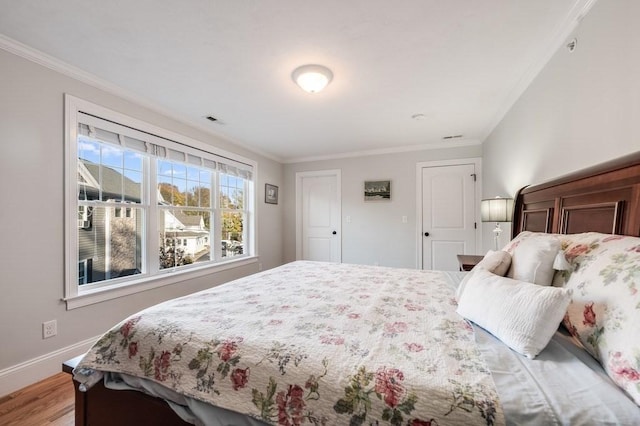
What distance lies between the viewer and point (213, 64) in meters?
2.01

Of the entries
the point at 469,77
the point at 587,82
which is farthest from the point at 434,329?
the point at 469,77

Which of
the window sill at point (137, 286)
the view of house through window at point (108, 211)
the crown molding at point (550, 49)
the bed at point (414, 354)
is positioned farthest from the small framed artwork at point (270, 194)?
the crown molding at point (550, 49)

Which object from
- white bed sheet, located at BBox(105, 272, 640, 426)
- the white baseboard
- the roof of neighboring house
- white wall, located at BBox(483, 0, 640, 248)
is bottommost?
the white baseboard

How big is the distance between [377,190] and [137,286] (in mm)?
3493

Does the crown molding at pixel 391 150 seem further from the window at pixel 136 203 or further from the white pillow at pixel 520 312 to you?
the white pillow at pixel 520 312

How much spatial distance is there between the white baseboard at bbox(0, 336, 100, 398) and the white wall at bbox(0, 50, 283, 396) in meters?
0.02

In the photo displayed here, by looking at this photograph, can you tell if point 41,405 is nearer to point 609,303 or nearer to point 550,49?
point 609,303

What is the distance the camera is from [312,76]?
2.06 metres

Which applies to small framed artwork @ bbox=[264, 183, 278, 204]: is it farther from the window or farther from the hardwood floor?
the hardwood floor

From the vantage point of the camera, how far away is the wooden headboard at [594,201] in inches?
40.9

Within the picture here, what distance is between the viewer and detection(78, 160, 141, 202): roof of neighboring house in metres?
2.32

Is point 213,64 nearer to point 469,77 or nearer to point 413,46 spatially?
point 413,46

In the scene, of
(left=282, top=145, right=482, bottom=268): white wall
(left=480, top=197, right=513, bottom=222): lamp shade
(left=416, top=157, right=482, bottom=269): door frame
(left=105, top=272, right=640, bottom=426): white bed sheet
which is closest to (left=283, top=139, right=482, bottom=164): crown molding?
(left=282, top=145, right=482, bottom=268): white wall

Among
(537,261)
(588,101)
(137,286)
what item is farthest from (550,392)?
(137,286)
